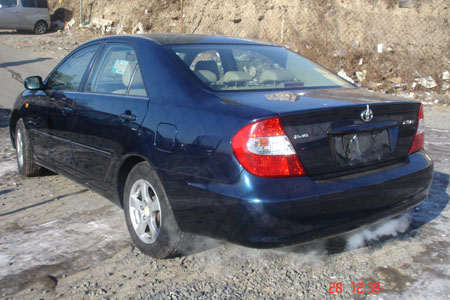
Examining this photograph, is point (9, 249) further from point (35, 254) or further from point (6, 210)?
point (6, 210)

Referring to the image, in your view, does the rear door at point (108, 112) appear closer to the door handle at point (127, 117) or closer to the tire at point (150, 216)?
the door handle at point (127, 117)

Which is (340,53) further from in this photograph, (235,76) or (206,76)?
(206,76)

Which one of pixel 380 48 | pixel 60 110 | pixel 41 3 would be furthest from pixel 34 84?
pixel 41 3

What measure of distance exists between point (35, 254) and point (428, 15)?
14.5m

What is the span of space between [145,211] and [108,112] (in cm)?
87

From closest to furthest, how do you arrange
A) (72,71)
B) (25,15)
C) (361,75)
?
(72,71)
(361,75)
(25,15)

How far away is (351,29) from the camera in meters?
15.0

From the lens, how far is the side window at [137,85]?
3.43m

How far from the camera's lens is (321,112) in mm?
2691

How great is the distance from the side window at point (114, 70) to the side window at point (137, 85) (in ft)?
0.22

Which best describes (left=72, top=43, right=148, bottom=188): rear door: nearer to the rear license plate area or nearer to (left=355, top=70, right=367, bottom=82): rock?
the rear license plate area

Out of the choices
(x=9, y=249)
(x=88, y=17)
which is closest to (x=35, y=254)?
(x=9, y=249)

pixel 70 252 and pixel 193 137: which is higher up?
pixel 193 137

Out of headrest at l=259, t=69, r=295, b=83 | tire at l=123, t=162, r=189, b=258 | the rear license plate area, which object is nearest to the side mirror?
tire at l=123, t=162, r=189, b=258
